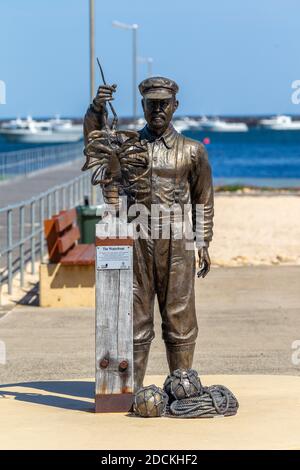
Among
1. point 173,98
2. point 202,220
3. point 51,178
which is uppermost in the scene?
point 173,98

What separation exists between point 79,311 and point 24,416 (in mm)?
6003

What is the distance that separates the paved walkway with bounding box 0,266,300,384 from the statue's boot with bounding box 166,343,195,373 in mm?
1930

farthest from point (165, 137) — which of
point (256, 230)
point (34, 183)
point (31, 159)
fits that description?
point (31, 159)

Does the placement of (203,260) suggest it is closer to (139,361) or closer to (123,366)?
(139,361)

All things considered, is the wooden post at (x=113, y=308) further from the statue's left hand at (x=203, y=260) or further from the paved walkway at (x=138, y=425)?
the statue's left hand at (x=203, y=260)

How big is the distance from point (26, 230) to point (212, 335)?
34.1 ft

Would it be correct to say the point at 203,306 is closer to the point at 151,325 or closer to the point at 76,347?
the point at 76,347

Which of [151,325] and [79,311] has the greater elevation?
[151,325]

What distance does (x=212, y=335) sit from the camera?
13.3 metres

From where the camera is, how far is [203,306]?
49.7ft

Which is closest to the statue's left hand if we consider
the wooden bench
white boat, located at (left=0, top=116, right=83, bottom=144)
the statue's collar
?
the statue's collar

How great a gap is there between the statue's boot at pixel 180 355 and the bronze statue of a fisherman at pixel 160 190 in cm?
4

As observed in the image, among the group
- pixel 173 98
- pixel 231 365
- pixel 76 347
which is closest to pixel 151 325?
pixel 173 98

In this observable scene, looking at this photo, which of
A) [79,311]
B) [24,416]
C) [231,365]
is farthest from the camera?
[79,311]
